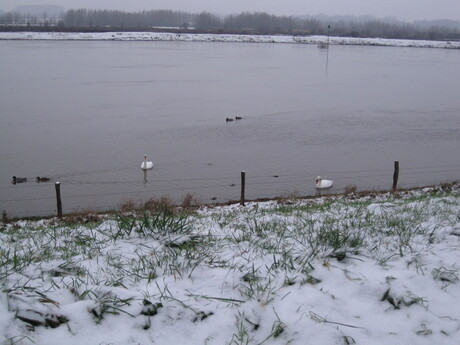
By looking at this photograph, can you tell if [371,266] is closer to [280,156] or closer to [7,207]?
[7,207]

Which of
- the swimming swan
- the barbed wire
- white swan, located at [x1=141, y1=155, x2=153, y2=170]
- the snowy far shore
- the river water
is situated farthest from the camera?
the snowy far shore

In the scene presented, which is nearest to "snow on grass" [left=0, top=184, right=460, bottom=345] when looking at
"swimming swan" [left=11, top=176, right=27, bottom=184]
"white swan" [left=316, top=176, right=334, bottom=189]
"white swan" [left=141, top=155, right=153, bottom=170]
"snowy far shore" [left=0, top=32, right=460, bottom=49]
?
"white swan" [left=316, top=176, right=334, bottom=189]

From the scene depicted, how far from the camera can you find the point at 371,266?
4.12 metres

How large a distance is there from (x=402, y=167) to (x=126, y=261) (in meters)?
20.4

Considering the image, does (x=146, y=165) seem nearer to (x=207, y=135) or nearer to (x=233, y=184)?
(x=233, y=184)

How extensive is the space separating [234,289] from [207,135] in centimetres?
2329

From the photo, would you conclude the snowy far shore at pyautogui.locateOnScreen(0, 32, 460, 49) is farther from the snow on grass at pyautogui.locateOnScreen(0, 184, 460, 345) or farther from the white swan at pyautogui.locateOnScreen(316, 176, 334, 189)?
the snow on grass at pyautogui.locateOnScreen(0, 184, 460, 345)

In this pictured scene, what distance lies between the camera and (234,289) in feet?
12.2

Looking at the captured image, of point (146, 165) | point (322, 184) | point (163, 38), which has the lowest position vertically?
point (322, 184)

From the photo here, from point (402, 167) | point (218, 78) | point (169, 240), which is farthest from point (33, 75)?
point (169, 240)

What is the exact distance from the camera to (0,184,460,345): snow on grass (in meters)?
3.15

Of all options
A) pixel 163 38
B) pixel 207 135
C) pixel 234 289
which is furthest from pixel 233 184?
pixel 163 38

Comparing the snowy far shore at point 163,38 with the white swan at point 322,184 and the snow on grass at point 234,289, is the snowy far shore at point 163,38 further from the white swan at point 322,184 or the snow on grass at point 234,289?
the snow on grass at point 234,289

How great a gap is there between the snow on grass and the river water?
41.4 ft
